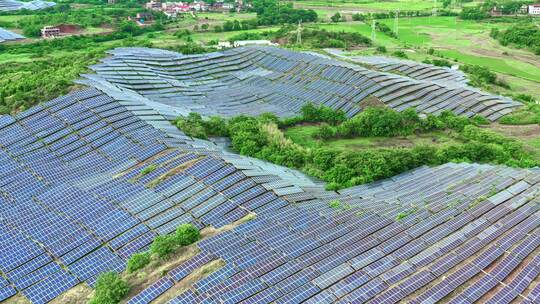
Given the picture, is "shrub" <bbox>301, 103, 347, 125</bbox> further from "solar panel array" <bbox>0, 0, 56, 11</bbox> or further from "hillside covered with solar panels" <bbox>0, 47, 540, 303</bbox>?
"solar panel array" <bbox>0, 0, 56, 11</bbox>

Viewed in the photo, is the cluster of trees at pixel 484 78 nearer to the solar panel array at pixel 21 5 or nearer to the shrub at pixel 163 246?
the shrub at pixel 163 246

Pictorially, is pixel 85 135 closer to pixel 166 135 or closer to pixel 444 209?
→ pixel 166 135

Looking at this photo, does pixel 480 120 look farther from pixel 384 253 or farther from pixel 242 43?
pixel 242 43

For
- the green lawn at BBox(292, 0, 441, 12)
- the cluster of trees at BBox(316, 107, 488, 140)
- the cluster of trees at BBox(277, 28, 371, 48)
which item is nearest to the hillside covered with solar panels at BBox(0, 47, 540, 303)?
the cluster of trees at BBox(316, 107, 488, 140)


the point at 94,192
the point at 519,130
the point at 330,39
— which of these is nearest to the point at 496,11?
the point at 330,39

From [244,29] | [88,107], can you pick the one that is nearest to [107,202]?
[88,107]
